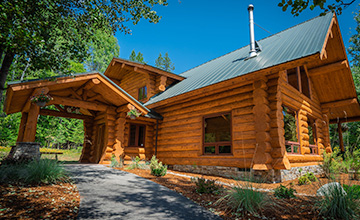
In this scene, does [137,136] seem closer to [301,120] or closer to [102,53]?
[301,120]

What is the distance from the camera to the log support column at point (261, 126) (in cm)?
725

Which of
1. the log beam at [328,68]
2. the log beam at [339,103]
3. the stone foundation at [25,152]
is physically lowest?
the stone foundation at [25,152]

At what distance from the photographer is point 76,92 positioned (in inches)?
410

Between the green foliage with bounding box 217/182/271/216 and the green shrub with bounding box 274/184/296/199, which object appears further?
the green shrub with bounding box 274/184/296/199

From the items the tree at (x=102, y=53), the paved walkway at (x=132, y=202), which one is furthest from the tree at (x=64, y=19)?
the tree at (x=102, y=53)

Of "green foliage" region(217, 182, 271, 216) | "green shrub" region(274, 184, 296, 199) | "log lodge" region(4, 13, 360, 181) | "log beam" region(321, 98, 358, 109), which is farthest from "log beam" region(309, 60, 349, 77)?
"green foliage" region(217, 182, 271, 216)

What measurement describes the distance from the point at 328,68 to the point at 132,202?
38.7 feet

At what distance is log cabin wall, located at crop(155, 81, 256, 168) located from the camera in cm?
808

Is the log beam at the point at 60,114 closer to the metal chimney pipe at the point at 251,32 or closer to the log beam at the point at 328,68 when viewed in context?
the metal chimney pipe at the point at 251,32

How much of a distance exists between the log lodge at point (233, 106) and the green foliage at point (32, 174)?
2347 millimetres

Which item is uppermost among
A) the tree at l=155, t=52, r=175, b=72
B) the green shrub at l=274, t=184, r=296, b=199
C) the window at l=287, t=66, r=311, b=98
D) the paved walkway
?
the tree at l=155, t=52, r=175, b=72

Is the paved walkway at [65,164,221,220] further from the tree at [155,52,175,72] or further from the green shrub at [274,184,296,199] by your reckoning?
the tree at [155,52,175,72]

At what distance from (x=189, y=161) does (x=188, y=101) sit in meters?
3.08

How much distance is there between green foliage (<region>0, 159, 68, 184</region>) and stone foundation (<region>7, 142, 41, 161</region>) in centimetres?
58
